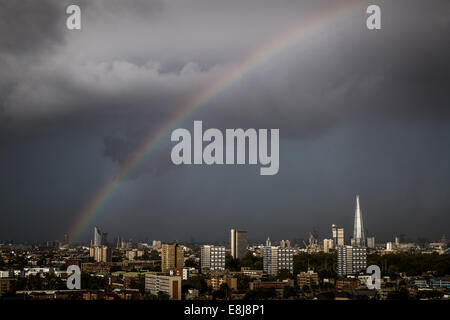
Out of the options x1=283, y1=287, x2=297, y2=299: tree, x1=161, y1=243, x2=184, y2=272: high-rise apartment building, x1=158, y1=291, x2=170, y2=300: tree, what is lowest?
x1=283, y1=287, x2=297, y2=299: tree

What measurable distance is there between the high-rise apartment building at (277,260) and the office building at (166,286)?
6964 mm

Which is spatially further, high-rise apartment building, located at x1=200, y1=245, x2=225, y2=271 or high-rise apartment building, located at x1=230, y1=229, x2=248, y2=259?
high-rise apartment building, located at x1=230, y1=229, x2=248, y2=259

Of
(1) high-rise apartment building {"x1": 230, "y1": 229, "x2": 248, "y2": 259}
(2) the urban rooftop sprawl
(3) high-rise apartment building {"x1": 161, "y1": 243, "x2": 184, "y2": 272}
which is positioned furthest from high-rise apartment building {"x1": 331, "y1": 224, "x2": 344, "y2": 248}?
(3) high-rise apartment building {"x1": 161, "y1": 243, "x2": 184, "y2": 272}

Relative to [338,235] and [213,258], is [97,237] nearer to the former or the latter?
[213,258]

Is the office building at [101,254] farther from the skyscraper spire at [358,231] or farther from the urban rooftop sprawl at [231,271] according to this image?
the skyscraper spire at [358,231]

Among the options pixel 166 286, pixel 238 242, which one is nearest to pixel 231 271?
pixel 238 242

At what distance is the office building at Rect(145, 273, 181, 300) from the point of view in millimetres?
15789

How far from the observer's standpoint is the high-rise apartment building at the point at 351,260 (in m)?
22.6

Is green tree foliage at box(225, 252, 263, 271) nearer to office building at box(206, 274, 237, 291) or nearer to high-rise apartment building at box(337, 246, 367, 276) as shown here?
high-rise apartment building at box(337, 246, 367, 276)

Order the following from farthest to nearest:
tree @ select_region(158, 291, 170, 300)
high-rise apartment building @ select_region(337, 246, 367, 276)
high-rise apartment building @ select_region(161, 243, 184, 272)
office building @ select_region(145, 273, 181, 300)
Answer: high-rise apartment building @ select_region(161, 243, 184, 272), high-rise apartment building @ select_region(337, 246, 367, 276), office building @ select_region(145, 273, 181, 300), tree @ select_region(158, 291, 170, 300)

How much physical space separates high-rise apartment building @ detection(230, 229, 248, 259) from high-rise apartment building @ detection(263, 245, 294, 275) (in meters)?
4.58

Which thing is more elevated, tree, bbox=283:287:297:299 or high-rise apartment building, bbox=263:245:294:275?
high-rise apartment building, bbox=263:245:294:275

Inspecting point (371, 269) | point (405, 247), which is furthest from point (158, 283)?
point (405, 247)
